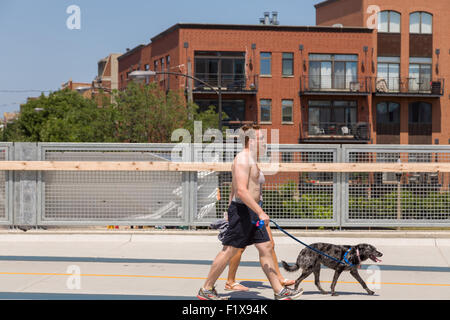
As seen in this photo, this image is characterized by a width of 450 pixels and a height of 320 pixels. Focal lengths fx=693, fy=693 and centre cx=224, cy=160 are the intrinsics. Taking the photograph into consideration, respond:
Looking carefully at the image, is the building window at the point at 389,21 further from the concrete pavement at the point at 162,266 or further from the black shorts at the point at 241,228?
the black shorts at the point at 241,228

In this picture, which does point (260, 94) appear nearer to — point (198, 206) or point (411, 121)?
point (411, 121)

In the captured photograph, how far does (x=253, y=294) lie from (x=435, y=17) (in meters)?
49.7

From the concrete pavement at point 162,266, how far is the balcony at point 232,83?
3700 cm

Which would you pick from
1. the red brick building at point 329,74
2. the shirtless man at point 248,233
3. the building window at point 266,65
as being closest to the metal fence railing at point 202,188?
the shirtless man at point 248,233

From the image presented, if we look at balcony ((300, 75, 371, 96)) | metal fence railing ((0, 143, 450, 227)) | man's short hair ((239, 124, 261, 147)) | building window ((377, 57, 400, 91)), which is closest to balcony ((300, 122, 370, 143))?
balcony ((300, 75, 371, 96))

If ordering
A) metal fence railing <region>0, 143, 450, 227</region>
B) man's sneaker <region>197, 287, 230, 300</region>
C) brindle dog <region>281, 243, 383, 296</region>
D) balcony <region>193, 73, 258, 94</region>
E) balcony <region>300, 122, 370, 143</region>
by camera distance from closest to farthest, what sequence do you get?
1. man's sneaker <region>197, 287, 230, 300</region>
2. brindle dog <region>281, 243, 383, 296</region>
3. metal fence railing <region>0, 143, 450, 227</region>
4. balcony <region>193, 73, 258, 94</region>
5. balcony <region>300, 122, 370, 143</region>

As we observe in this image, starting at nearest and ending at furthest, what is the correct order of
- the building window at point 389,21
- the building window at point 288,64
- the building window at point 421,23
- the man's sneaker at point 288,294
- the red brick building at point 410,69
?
the man's sneaker at point 288,294 < the building window at point 288,64 < the red brick building at point 410,69 < the building window at point 389,21 < the building window at point 421,23

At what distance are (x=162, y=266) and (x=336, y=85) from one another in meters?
43.1

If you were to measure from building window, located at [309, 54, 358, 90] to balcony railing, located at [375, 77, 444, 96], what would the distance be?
255 centimetres

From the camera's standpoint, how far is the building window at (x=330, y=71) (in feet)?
169

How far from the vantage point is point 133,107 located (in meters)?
35.2

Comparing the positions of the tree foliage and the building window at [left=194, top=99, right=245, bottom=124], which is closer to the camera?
the tree foliage

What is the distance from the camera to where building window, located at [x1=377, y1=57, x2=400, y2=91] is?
52.6 m

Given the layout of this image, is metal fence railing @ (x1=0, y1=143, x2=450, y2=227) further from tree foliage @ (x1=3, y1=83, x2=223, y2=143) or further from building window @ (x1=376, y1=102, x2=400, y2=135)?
building window @ (x1=376, y1=102, x2=400, y2=135)
